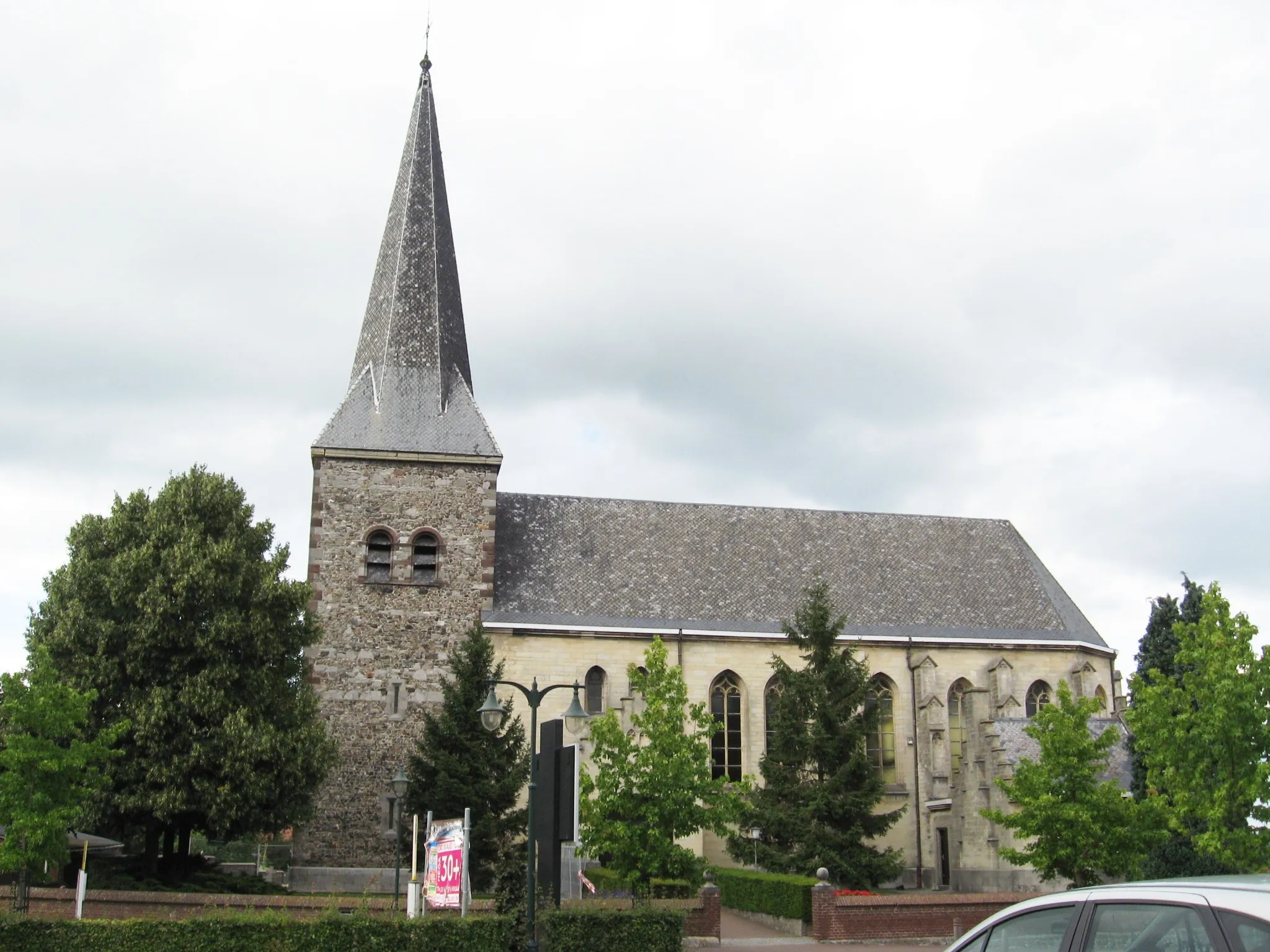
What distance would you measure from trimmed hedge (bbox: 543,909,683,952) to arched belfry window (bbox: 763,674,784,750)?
57.6 ft

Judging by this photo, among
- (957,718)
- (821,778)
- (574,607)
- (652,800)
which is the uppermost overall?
(574,607)

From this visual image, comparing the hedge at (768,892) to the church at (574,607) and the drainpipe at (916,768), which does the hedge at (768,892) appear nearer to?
the church at (574,607)

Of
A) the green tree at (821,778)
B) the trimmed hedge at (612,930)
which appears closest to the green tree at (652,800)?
the green tree at (821,778)

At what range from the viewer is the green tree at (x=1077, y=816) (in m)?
24.5

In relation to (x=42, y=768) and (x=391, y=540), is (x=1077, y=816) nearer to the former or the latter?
(x=391, y=540)

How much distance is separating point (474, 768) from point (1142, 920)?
24.0 m

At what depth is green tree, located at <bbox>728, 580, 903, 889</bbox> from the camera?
1097 inches

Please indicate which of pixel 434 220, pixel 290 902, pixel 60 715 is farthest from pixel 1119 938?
pixel 434 220

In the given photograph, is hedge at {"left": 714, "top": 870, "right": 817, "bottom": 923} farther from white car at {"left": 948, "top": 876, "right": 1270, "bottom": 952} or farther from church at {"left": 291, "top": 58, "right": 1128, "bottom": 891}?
white car at {"left": 948, "top": 876, "right": 1270, "bottom": 952}

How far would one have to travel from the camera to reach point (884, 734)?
3581cm

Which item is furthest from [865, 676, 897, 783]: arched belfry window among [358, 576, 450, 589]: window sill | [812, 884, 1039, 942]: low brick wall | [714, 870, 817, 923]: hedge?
[358, 576, 450, 589]: window sill

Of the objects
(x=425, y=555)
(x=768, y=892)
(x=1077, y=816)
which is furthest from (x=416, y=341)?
(x=1077, y=816)

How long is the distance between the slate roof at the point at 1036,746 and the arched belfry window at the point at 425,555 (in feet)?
53.4

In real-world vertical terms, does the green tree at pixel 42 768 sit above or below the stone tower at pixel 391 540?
below
